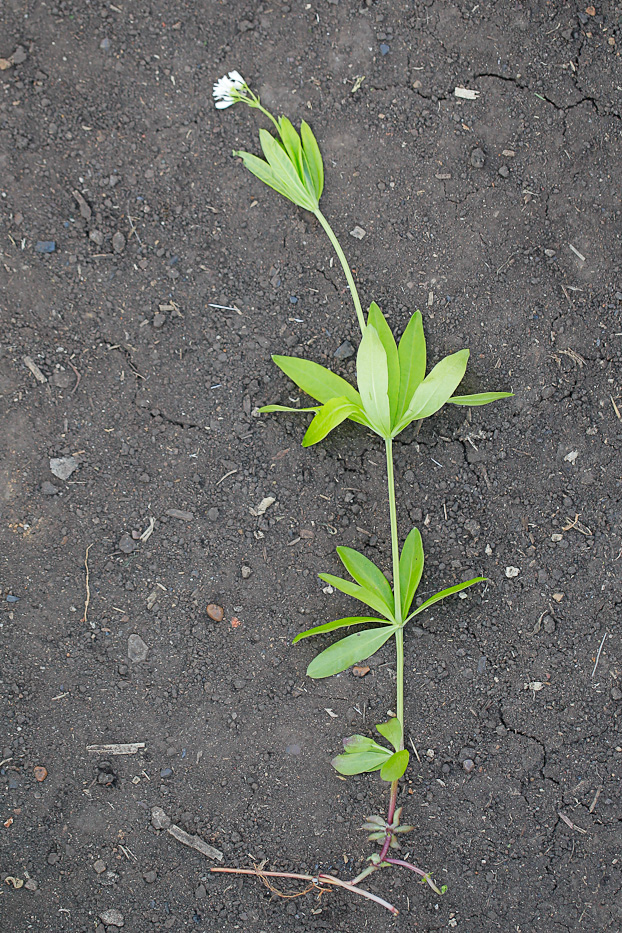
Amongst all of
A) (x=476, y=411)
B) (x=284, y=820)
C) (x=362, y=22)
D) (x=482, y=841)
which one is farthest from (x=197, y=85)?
(x=482, y=841)

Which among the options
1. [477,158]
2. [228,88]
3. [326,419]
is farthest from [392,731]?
[228,88]

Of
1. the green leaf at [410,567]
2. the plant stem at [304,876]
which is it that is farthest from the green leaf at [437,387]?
the plant stem at [304,876]

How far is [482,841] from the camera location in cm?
185

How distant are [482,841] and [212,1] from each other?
9.47 feet

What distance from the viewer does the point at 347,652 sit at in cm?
173

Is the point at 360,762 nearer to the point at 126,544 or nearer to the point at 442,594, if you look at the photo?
the point at 442,594

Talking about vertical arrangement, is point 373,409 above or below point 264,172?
below

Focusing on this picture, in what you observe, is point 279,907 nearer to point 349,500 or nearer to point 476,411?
point 349,500

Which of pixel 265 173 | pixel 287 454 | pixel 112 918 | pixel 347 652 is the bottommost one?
pixel 112 918

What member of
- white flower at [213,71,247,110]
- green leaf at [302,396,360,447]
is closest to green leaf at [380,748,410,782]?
green leaf at [302,396,360,447]

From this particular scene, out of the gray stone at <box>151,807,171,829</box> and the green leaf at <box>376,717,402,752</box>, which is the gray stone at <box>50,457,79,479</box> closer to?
the gray stone at <box>151,807,171,829</box>

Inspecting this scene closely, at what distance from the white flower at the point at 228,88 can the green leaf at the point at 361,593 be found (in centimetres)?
157

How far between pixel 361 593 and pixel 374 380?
63 centimetres

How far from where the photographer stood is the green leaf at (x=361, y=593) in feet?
5.65
